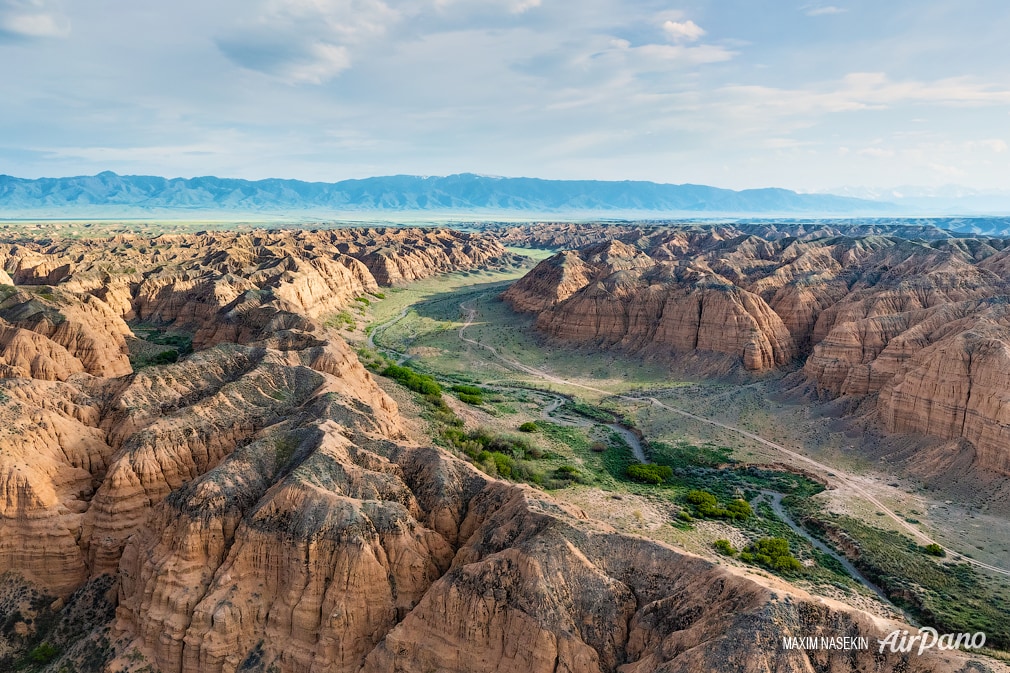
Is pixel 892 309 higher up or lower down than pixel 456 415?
higher up

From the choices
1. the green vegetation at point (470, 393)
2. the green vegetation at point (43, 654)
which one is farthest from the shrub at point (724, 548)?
the green vegetation at point (43, 654)

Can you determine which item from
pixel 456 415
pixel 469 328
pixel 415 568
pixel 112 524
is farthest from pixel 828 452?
pixel 469 328

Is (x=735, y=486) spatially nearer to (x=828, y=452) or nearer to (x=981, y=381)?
(x=828, y=452)

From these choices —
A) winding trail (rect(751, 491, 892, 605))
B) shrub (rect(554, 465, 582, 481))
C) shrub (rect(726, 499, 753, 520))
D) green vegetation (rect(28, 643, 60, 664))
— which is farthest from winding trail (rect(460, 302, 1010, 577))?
green vegetation (rect(28, 643, 60, 664))

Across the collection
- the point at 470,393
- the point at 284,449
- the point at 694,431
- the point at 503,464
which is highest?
the point at 284,449

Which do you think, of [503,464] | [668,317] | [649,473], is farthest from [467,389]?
[668,317]

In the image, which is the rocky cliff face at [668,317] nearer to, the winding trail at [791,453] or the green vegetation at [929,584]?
the winding trail at [791,453]

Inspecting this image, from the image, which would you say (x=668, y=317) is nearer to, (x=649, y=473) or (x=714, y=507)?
(x=649, y=473)
